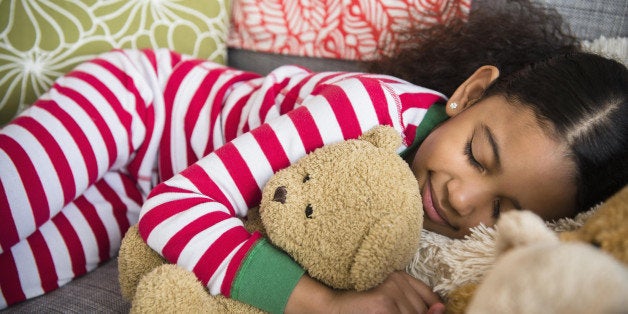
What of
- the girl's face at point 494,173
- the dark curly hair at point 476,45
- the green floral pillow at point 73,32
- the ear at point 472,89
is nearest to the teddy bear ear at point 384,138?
the girl's face at point 494,173

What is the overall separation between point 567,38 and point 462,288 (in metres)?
0.68

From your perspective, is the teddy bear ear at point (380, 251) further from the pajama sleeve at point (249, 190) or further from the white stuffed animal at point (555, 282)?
the white stuffed animal at point (555, 282)

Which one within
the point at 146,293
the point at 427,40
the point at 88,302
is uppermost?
the point at 427,40

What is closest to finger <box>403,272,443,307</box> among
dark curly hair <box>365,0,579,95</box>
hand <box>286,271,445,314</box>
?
hand <box>286,271,445,314</box>

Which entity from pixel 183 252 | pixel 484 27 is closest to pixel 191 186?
→ pixel 183 252

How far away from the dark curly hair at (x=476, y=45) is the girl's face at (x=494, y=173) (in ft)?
0.96

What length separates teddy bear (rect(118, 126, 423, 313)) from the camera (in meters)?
0.51

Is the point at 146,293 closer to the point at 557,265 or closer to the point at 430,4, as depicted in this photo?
the point at 557,265

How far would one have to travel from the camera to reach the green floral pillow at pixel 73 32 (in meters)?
0.96

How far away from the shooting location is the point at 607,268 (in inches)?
10.7

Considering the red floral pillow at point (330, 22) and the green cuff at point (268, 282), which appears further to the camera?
the red floral pillow at point (330, 22)

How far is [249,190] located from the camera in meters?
0.66

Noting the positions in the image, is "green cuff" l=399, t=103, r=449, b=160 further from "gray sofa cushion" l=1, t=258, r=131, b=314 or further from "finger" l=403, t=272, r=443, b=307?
"gray sofa cushion" l=1, t=258, r=131, b=314

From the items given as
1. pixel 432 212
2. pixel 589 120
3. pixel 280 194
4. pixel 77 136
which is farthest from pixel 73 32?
pixel 589 120
